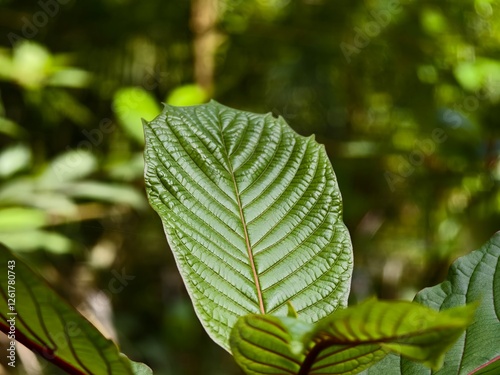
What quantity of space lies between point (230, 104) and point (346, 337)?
1474mm

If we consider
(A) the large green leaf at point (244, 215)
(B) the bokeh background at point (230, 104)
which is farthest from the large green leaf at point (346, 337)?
(B) the bokeh background at point (230, 104)

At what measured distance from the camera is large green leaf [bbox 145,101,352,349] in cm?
35

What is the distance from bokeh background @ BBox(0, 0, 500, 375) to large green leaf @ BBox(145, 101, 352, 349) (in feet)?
2.45

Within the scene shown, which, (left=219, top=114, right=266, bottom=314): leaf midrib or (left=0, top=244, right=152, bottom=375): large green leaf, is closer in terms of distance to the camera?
(left=0, top=244, right=152, bottom=375): large green leaf

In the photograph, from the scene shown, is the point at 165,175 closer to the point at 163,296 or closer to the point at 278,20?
the point at 278,20

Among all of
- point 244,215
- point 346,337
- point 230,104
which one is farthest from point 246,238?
point 230,104

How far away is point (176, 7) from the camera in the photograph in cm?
162

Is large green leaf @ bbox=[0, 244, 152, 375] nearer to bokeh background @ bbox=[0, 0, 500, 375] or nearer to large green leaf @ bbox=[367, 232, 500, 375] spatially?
large green leaf @ bbox=[367, 232, 500, 375]

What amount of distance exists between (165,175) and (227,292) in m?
0.08

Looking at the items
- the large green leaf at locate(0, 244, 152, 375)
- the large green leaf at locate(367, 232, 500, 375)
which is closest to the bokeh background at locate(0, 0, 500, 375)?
the large green leaf at locate(367, 232, 500, 375)

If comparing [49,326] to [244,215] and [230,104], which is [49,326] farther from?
[230,104]

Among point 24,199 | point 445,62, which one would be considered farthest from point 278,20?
point 24,199

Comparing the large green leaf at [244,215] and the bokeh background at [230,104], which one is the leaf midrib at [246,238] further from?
the bokeh background at [230,104]

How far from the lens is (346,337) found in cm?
25
